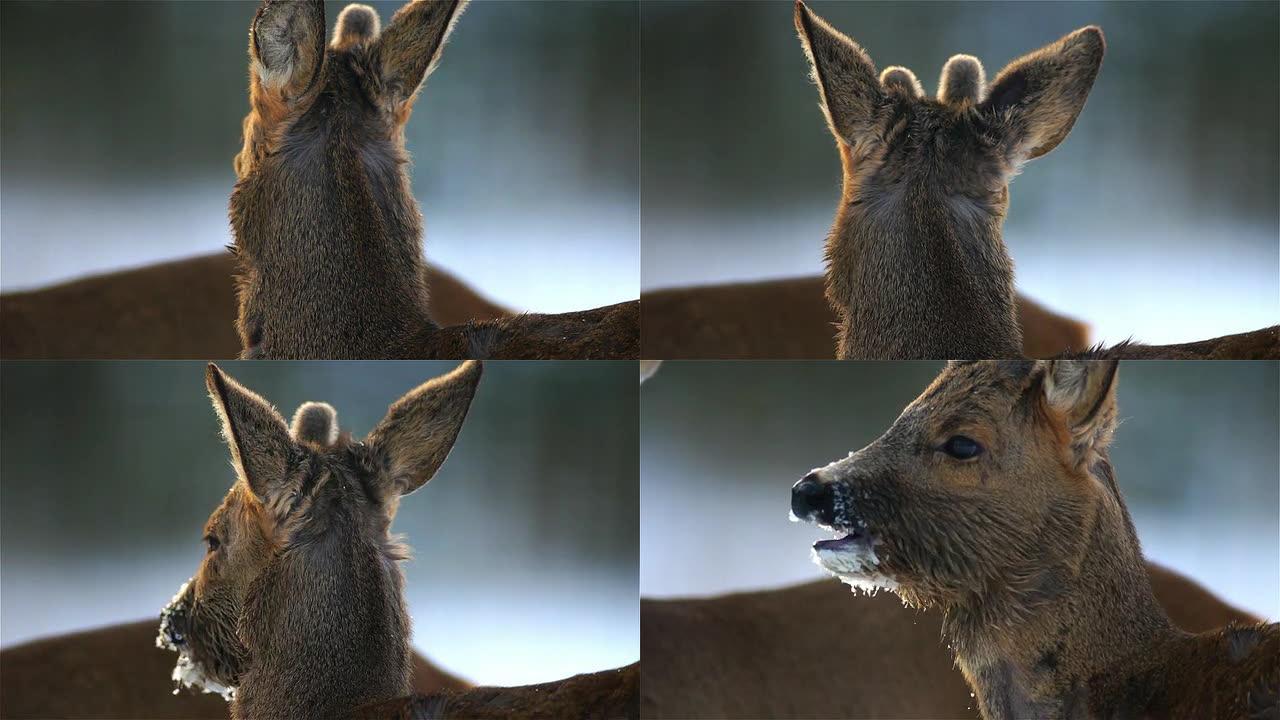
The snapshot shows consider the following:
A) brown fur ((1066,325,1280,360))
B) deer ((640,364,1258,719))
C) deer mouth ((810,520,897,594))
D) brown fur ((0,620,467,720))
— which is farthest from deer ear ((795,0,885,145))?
brown fur ((0,620,467,720))

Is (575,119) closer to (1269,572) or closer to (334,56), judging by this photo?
(334,56)

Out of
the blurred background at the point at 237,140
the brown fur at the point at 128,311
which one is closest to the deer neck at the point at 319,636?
the blurred background at the point at 237,140

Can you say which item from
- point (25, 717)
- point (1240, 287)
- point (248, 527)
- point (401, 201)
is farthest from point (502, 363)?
point (25, 717)

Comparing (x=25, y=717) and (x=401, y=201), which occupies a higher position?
(x=401, y=201)

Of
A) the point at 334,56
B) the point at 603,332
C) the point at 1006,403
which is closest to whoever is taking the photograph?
the point at 1006,403

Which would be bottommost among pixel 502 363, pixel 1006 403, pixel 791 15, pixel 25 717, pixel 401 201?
Result: pixel 25 717

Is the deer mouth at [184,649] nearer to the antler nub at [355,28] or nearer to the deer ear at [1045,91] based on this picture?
the antler nub at [355,28]

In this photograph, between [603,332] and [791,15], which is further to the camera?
[791,15]

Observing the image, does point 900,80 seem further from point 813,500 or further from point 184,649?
point 184,649
